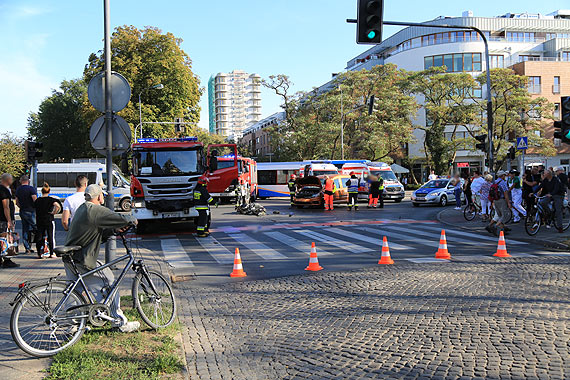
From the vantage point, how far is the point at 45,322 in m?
4.86

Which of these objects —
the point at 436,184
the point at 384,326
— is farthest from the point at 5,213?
the point at 436,184

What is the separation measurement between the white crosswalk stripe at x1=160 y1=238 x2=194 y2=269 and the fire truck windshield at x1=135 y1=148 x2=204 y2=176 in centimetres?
252

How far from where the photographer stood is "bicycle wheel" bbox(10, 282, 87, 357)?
4.73 metres

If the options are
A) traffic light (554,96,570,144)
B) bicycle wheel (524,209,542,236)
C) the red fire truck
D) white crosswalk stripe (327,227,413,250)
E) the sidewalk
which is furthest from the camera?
the red fire truck

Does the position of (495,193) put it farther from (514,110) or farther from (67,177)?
(514,110)

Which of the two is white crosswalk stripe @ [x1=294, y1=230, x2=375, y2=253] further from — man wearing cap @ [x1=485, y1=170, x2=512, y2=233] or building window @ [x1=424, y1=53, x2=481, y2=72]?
building window @ [x1=424, y1=53, x2=481, y2=72]

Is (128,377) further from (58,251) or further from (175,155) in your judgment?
(175,155)

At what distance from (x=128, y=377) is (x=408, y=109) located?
5346 cm

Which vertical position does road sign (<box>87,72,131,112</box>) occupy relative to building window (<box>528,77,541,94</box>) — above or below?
below

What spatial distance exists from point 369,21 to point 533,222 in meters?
7.19

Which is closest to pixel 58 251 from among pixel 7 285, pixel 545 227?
pixel 7 285

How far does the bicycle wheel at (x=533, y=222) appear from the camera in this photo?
549 inches

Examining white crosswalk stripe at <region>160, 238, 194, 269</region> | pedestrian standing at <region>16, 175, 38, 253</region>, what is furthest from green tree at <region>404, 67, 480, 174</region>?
pedestrian standing at <region>16, 175, 38, 253</region>

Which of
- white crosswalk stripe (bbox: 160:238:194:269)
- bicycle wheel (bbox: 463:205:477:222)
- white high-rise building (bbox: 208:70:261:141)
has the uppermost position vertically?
white high-rise building (bbox: 208:70:261:141)
